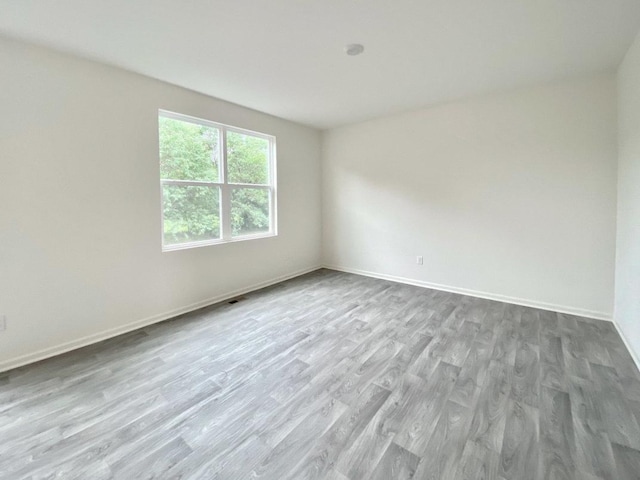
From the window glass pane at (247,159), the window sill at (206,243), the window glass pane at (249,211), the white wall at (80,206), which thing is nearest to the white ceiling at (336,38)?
the white wall at (80,206)

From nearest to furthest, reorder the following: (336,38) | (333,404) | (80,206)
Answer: (333,404) < (336,38) < (80,206)

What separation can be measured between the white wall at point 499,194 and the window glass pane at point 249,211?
1509 mm

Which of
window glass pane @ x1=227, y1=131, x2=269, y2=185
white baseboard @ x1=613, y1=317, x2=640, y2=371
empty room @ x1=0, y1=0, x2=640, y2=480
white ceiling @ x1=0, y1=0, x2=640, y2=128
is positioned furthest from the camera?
window glass pane @ x1=227, y1=131, x2=269, y2=185

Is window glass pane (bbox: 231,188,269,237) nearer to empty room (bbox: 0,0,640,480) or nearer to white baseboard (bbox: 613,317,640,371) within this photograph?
empty room (bbox: 0,0,640,480)

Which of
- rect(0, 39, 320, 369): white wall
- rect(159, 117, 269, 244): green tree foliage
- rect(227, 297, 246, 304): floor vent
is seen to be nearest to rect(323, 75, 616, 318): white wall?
rect(159, 117, 269, 244): green tree foliage

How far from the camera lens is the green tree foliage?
3.20m

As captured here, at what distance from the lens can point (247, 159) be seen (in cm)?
405

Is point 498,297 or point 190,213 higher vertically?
point 190,213

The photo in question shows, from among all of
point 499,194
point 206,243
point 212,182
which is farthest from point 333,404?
point 499,194

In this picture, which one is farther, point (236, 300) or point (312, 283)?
point (312, 283)

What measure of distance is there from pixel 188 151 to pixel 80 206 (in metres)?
1.24

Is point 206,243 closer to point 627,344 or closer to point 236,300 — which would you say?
point 236,300

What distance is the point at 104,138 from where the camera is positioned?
2.62 m

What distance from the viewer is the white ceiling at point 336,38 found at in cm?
189
